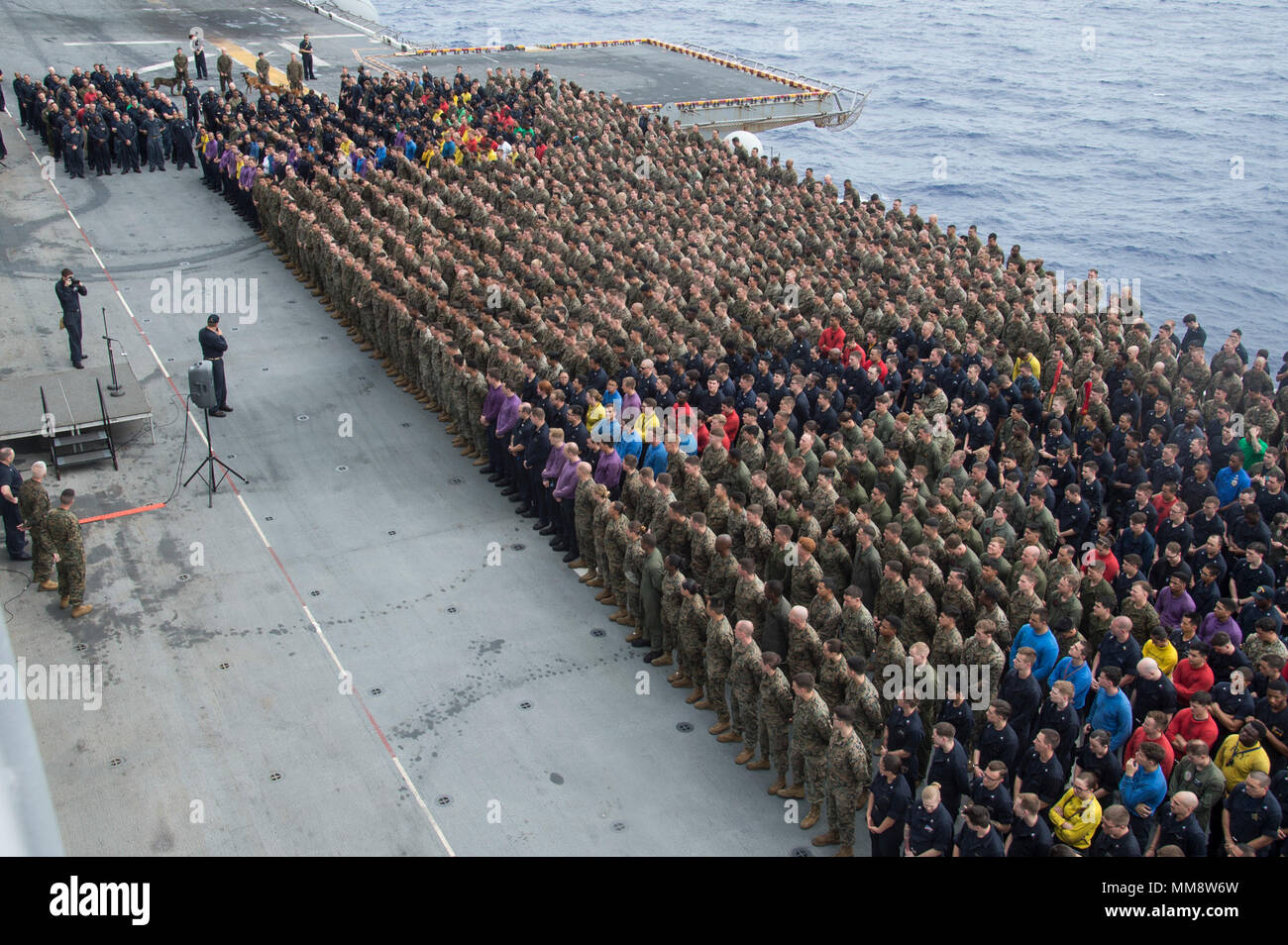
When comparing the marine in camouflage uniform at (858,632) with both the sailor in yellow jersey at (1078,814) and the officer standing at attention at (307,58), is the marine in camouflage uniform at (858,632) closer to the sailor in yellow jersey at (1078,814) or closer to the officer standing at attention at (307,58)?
the sailor in yellow jersey at (1078,814)

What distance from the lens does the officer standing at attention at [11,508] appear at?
14430 mm

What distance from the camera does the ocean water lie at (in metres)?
A: 43.3

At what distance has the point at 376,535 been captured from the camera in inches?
631

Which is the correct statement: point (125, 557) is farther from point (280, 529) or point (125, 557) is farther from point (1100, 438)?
point (1100, 438)

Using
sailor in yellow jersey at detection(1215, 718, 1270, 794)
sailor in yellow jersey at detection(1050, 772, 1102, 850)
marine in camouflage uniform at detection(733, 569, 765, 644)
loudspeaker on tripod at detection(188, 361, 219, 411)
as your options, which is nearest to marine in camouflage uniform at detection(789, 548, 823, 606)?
marine in camouflage uniform at detection(733, 569, 765, 644)

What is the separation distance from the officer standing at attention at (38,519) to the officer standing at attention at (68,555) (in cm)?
23

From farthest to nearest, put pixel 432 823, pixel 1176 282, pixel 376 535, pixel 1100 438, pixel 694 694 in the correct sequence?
pixel 1176 282
pixel 376 535
pixel 1100 438
pixel 694 694
pixel 432 823

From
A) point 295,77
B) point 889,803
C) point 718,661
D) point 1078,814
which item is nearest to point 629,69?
point 295,77

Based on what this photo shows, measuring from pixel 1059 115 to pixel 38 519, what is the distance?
209 feet

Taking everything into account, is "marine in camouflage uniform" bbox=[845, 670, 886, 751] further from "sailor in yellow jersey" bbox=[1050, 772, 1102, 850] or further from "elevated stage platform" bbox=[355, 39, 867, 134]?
"elevated stage platform" bbox=[355, 39, 867, 134]

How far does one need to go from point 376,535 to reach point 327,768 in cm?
472
